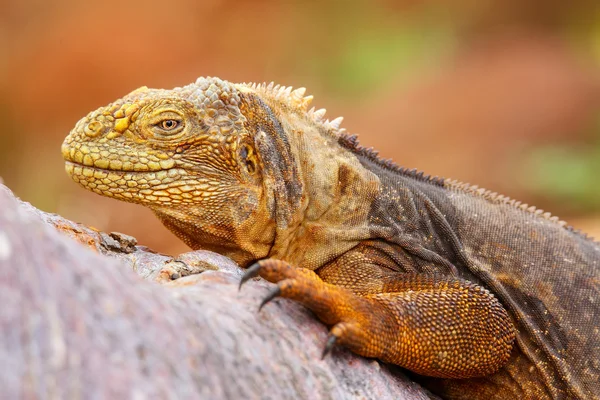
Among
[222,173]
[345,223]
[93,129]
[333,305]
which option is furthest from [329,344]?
[93,129]

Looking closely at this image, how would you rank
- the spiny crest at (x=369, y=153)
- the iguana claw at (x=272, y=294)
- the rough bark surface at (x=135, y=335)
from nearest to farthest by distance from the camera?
the rough bark surface at (x=135, y=335), the iguana claw at (x=272, y=294), the spiny crest at (x=369, y=153)

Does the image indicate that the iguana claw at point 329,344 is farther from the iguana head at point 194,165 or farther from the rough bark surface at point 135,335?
the iguana head at point 194,165

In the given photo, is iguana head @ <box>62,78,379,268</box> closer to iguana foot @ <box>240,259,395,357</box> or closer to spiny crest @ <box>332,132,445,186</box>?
spiny crest @ <box>332,132,445,186</box>

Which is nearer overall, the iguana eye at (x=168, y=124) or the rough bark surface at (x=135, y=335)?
the rough bark surface at (x=135, y=335)

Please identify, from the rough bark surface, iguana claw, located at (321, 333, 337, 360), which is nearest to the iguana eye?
the rough bark surface

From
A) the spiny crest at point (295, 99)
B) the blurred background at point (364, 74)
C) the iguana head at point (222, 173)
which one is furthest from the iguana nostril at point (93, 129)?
the blurred background at point (364, 74)

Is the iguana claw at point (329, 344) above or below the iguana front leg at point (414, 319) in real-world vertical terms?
below

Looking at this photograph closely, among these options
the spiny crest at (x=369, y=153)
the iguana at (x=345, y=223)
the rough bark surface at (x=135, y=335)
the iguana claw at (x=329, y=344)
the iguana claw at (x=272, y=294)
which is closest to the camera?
the rough bark surface at (x=135, y=335)
